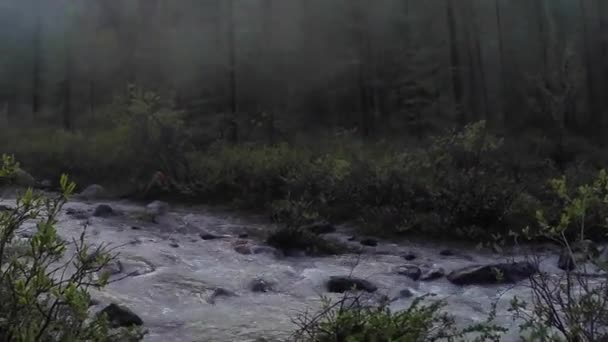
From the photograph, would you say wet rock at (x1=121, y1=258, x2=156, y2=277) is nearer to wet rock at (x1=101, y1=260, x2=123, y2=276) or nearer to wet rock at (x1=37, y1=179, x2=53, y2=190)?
wet rock at (x1=101, y1=260, x2=123, y2=276)

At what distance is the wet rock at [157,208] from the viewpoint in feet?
27.6

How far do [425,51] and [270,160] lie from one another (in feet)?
35.5

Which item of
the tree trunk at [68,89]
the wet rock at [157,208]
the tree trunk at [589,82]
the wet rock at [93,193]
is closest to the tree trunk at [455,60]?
the tree trunk at [589,82]

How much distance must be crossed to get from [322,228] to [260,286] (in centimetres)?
286

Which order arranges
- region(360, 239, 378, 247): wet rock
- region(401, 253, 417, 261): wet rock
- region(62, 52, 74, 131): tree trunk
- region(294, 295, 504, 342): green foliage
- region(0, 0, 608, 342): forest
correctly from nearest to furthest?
region(294, 295, 504, 342): green foliage < region(401, 253, 417, 261): wet rock < region(360, 239, 378, 247): wet rock < region(0, 0, 608, 342): forest < region(62, 52, 74, 131): tree trunk

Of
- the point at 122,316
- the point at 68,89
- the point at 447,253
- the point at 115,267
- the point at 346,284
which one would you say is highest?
the point at 68,89

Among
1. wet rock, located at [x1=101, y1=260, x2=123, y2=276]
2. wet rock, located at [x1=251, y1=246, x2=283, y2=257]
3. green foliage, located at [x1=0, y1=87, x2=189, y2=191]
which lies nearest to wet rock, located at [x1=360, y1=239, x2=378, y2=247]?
wet rock, located at [x1=251, y1=246, x2=283, y2=257]

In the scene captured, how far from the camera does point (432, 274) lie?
567cm

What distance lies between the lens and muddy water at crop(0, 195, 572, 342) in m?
4.02

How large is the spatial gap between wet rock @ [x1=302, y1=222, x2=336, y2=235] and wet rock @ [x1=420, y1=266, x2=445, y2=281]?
1.95 metres

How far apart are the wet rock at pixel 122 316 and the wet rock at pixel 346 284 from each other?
1.67 metres

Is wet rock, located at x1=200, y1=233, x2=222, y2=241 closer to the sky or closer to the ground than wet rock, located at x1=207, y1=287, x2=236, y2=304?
closer to the ground

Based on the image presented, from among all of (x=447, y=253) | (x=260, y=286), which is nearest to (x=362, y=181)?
(x=447, y=253)

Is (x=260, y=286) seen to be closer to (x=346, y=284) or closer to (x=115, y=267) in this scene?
(x=346, y=284)
